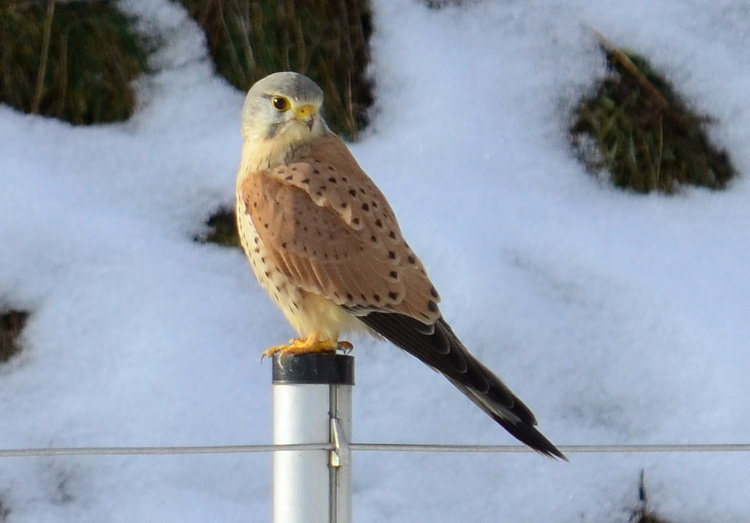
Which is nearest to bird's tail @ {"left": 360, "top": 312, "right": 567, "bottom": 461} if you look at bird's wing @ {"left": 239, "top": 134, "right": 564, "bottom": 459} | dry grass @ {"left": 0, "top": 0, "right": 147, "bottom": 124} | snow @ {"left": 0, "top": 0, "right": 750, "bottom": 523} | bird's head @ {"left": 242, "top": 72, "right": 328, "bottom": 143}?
bird's wing @ {"left": 239, "top": 134, "right": 564, "bottom": 459}

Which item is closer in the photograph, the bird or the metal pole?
the metal pole

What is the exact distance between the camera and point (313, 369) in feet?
6.27

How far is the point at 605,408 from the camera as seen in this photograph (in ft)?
11.1

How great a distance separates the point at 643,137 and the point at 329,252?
6.00ft

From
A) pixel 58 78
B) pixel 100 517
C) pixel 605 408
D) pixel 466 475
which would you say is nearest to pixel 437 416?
pixel 466 475

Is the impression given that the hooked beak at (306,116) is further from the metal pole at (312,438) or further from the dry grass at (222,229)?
the metal pole at (312,438)

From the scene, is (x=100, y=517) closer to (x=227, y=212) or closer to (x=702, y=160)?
(x=227, y=212)

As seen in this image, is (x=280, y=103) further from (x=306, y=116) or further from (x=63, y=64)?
(x=63, y=64)

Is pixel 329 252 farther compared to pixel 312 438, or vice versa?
pixel 329 252

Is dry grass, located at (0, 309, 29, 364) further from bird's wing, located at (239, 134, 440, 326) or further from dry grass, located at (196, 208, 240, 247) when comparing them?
bird's wing, located at (239, 134, 440, 326)

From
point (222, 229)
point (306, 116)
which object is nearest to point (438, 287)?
point (222, 229)

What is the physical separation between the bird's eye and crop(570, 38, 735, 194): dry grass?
150 centimetres

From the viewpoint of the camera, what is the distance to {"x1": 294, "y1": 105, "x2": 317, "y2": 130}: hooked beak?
288cm

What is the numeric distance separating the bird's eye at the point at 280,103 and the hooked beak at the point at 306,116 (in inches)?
1.4
